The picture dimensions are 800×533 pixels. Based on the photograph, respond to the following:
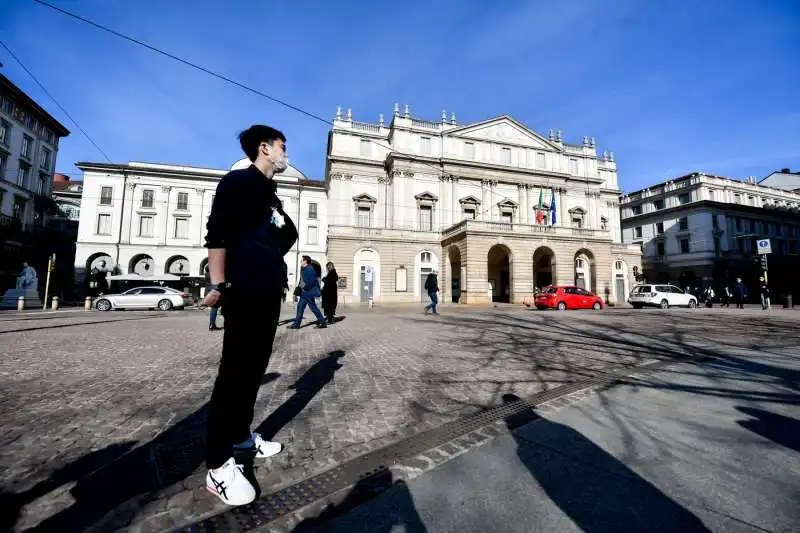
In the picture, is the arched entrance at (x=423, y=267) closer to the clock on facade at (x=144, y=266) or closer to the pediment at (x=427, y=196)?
the pediment at (x=427, y=196)

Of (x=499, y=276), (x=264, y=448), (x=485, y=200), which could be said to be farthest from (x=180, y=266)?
(x=264, y=448)

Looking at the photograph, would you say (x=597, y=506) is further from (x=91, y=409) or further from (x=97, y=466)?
(x=91, y=409)

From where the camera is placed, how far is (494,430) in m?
2.55

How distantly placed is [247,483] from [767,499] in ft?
8.34

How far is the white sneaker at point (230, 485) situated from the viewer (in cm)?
166

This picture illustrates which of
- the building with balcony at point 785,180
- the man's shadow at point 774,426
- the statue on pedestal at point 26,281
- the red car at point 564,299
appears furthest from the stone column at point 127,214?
the building with balcony at point 785,180

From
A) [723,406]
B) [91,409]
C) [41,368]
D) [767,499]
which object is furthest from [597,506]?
[41,368]

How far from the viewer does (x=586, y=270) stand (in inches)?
1216

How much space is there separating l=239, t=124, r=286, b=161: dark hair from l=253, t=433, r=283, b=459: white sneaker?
1.79m

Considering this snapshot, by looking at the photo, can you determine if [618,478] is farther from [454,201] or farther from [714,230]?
[714,230]

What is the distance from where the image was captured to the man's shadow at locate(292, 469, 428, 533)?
4.84 feet

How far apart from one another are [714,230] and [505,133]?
90.7 feet

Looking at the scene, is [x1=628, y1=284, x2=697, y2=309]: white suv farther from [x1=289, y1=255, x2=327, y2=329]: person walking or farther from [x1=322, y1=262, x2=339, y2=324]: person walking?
[x1=289, y1=255, x2=327, y2=329]: person walking

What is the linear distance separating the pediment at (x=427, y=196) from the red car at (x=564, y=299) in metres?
14.2
